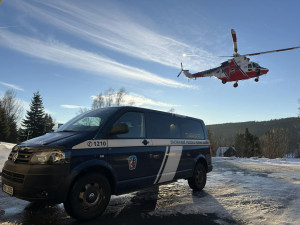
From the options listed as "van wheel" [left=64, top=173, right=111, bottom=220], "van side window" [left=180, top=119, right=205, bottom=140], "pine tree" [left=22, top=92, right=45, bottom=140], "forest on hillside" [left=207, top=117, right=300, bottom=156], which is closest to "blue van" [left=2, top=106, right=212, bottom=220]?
"van wheel" [left=64, top=173, right=111, bottom=220]

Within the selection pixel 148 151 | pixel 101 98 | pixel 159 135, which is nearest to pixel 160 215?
pixel 148 151

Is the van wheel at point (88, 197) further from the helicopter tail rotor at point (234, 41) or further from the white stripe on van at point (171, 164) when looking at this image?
the helicopter tail rotor at point (234, 41)

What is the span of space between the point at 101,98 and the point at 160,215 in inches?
1882

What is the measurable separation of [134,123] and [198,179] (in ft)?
10.3

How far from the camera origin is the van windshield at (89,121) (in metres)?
4.65

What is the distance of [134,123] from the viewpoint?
5207 mm

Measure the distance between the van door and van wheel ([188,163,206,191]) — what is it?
212cm

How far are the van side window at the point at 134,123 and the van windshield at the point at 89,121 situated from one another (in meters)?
0.33

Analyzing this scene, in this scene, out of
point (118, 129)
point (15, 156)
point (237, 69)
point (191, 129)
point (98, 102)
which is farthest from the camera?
point (98, 102)

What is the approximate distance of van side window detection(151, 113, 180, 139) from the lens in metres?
5.71

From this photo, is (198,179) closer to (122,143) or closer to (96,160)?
(122,143)

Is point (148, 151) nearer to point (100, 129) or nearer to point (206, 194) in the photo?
point (100, 129)

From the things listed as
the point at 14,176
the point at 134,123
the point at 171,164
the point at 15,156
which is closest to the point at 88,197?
the point at 14,176

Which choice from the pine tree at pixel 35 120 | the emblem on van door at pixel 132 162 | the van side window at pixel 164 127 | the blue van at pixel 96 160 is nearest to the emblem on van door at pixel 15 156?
the blue van at pixel 96 160
